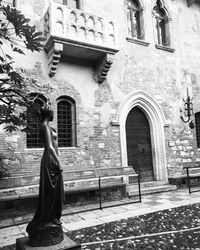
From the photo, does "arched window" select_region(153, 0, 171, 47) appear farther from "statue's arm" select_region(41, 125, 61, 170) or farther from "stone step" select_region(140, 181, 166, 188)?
"statue's arm" select_region(41, 125, 61, 170)

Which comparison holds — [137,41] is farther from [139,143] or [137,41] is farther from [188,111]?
[139,143]

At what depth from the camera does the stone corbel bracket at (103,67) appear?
28.1 feet

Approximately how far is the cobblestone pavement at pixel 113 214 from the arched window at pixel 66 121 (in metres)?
2.96

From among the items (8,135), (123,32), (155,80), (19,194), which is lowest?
(19,194)

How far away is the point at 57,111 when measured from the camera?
328 inches

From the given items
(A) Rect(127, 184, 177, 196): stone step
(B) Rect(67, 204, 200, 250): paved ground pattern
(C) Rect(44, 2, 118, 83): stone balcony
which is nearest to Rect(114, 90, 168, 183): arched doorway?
(A) Rect(127, 184, 177, 196): stone step

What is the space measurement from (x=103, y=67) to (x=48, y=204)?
6.38 m

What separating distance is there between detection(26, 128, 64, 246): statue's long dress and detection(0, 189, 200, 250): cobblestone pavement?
89 cm

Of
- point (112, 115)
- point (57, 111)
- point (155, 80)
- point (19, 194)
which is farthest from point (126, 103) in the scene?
point (19, 194)

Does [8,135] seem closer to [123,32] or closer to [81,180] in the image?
[81,180]

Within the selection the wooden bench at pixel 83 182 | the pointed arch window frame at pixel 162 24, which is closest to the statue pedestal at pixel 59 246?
the wooden bench at pixel 83 182

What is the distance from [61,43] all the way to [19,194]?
16.3 ft

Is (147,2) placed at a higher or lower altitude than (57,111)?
higher

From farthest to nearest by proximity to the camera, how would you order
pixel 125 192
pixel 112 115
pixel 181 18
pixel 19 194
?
pixel 181 18, pixel 112 115, pixel 125 192, pixel 19 194
